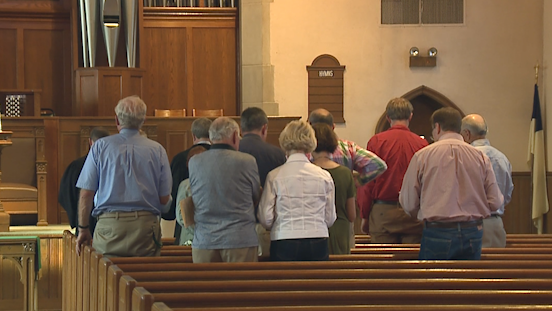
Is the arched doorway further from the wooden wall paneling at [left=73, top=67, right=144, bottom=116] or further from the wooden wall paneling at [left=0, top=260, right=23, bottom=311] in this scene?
the wooden wall paneling at [left=0, top=260, right=23, bottom=311]

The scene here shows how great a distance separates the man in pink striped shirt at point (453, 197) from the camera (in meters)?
4.36

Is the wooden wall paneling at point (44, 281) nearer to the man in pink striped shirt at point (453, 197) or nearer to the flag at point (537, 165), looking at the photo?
the man in pink striped shirt at point (453, 197)

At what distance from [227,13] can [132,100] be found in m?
7.73

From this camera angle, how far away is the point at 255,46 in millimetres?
11758

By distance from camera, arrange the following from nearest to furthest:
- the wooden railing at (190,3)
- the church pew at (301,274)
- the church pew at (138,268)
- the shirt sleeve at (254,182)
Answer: the church pew at (138,268)
the church pew at (301,274)
the shirt sleeve at (254,182)
the wooden railing at (190,3)

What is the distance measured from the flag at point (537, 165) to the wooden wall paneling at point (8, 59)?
7.31 metres

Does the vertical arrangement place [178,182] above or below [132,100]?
below

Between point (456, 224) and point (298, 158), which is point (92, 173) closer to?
point (298, 158)

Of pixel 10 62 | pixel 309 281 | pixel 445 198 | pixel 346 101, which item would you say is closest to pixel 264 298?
pixel 309 281

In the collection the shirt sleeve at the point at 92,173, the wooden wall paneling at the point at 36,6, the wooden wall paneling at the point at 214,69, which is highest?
the wooden wall paneling at the point at 36,6

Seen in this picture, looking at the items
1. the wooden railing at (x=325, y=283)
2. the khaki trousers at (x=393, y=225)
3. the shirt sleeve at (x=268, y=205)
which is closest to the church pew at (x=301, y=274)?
the wooden railing at (x=325, y=283)

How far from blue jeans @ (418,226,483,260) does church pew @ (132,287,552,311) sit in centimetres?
98

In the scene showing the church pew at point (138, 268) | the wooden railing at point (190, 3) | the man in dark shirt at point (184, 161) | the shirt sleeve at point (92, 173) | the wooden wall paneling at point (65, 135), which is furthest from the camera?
the wooden railing at point (190, 3)

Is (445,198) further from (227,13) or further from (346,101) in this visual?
(227,13)
